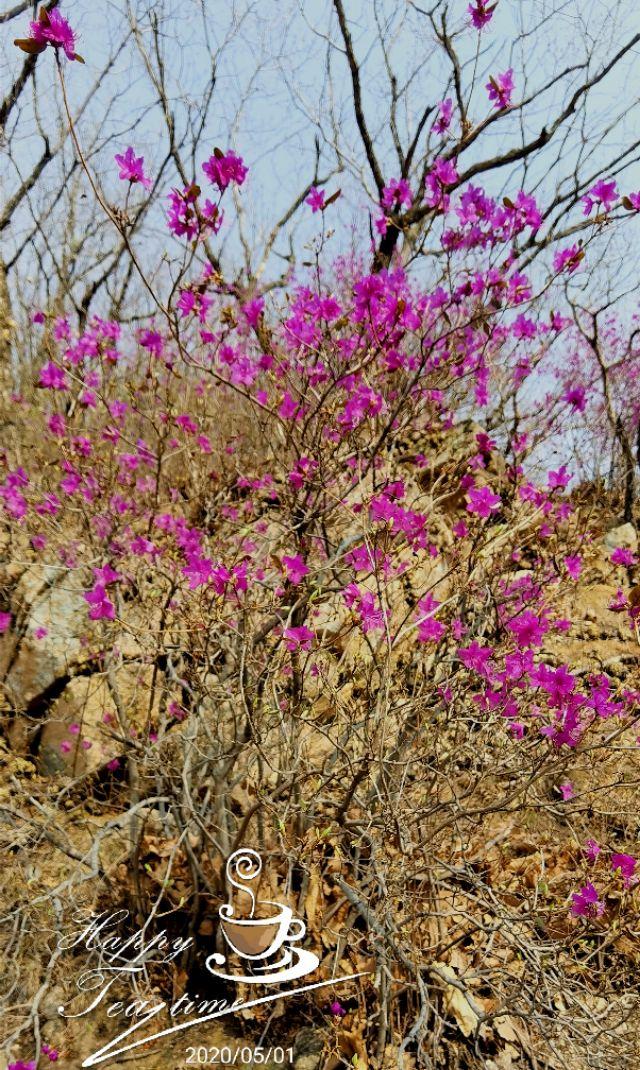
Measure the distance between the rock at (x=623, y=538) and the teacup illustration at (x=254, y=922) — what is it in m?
4.67

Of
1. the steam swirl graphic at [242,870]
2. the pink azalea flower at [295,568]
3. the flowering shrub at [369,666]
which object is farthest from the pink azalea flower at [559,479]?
the steam swirl graphic at [242,870]

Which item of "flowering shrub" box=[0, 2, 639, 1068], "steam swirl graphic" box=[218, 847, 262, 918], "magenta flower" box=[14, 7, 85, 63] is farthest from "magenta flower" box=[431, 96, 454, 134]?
"steam swirl graphic" box=[218, 847, 262, 918]

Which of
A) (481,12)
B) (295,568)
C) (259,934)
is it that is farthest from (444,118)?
(259,934)

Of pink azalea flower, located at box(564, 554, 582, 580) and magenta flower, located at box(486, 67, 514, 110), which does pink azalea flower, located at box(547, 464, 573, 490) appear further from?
magenta flower, located at box(486, 67, 514, 110)

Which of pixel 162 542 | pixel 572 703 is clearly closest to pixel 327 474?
pixel 572 703

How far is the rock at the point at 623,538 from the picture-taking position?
234 inches

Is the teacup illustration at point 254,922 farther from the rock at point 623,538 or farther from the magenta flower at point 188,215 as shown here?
the rock at point 623,538

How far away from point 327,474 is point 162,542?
5.84 ft

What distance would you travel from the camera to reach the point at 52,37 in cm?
173

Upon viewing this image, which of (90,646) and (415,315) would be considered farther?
(90,646)

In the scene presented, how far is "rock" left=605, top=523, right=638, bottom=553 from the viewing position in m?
5.95

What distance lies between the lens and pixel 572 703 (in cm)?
198

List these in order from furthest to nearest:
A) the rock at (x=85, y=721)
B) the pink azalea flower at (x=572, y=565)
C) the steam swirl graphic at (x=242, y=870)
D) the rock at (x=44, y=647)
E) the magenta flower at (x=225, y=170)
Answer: the rock at (x=44, y=647) < the rock at (x=85, y=721) < the pink azalea flower at (x=572, y=565) < the steam swirl graphic at (x=242, y=870) < the magenta flower at (x=225, y=170)

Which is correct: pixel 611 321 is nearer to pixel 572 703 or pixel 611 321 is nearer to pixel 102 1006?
pixel 572 703
